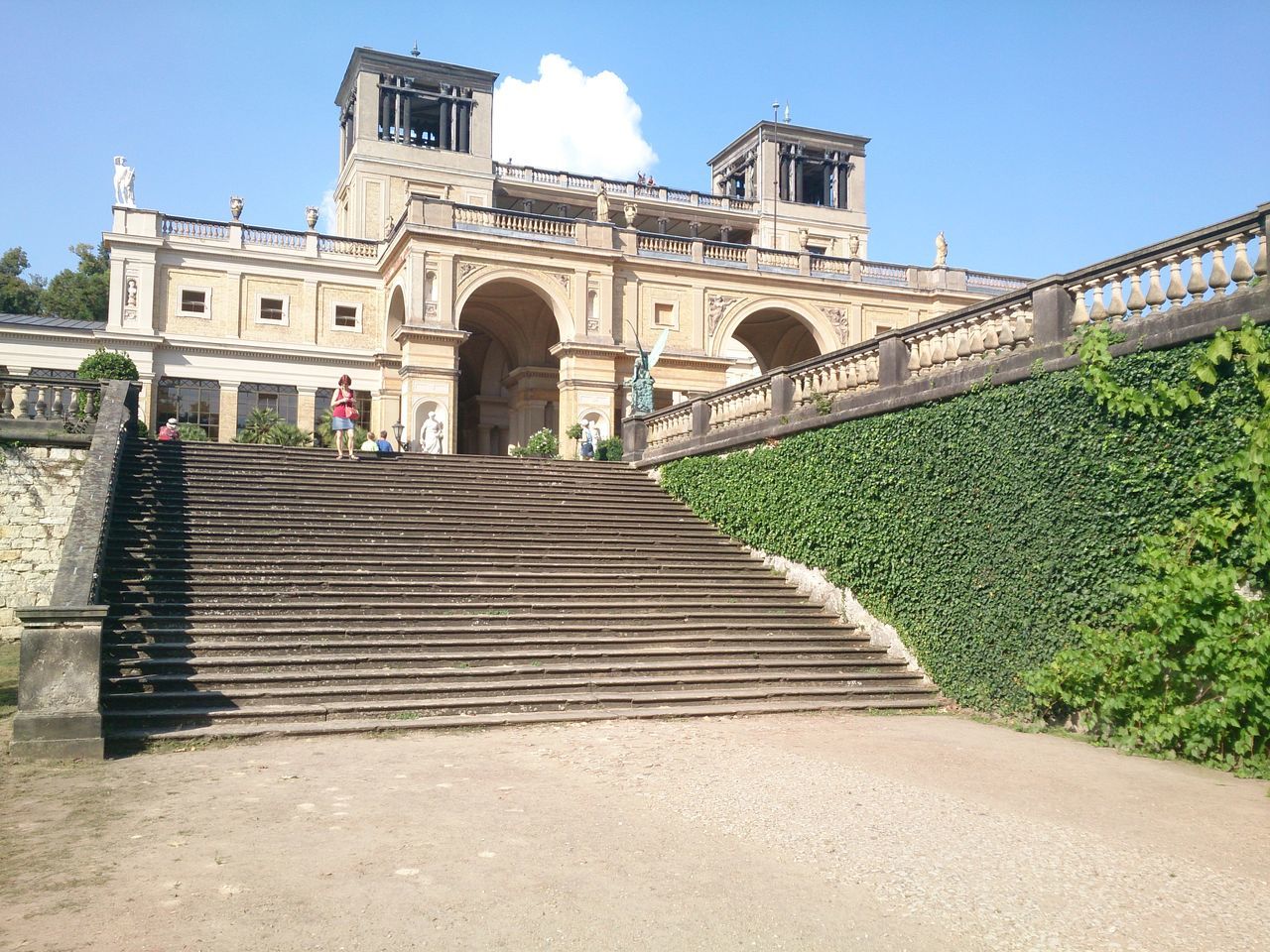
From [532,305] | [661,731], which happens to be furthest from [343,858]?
[532,305]

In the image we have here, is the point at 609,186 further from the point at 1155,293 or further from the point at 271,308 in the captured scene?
the point at 1155,293

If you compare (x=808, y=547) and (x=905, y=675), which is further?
(x=808, y=547)

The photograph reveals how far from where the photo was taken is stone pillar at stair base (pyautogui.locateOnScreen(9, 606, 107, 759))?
8.20 m

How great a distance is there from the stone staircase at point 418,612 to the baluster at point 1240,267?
5798 mm

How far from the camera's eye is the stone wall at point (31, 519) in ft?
48.5

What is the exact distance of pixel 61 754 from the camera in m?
8.20

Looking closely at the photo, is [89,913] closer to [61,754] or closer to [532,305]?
[61,754]

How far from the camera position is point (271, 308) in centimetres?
3525

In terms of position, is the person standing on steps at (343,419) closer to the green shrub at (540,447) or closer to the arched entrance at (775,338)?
the green shrub at (540,447)

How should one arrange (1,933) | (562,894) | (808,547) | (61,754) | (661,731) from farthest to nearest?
(808,547), (661,731), (61,754), (562,894), (1,933)

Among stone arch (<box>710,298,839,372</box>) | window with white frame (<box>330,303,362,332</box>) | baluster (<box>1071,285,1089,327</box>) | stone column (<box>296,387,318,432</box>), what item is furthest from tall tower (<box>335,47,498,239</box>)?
baluster (<box>1071,285,1089,327</box>)

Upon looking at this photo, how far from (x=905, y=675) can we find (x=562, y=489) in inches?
326

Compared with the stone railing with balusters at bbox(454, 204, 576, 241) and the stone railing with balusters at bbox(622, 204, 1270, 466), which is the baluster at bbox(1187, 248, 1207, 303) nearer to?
the stone railing with balusters at bbox(622, 204, 1270, 466)

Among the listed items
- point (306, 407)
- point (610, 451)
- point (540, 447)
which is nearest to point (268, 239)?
point (306, 407)
